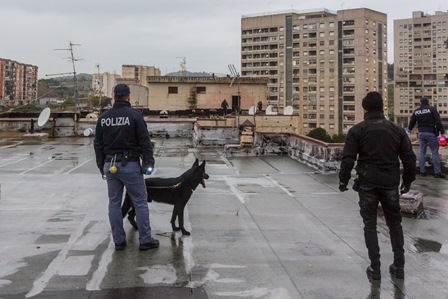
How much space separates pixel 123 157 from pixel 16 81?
173m

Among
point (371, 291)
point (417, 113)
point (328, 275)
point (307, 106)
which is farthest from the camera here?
point (307, 106)

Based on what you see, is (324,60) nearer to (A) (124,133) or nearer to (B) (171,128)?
(B) (171,128)

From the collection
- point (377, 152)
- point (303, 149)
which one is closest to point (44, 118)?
point (303, 149)

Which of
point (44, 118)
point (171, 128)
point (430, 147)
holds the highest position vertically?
point (44, 118)

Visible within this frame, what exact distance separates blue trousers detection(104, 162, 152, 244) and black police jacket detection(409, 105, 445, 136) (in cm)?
688

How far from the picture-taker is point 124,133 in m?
5.02

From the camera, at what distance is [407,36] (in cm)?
16525

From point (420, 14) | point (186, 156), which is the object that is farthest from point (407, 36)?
point (186, 156)

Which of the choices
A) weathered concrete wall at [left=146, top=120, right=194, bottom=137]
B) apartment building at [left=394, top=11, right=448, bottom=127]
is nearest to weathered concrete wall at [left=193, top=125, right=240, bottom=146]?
weathered concrete wall at [left=146, top=120, right=194, bottom=137]

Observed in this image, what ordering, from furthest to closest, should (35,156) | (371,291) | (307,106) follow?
(307,106) → (35,156) → (371,291)

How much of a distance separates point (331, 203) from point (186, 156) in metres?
9.03

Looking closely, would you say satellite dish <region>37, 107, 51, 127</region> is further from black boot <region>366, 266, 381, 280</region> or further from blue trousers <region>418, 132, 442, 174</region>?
black boot <region>366, 266, 381, 280</region>

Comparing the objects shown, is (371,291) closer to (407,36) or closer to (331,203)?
(331,203)

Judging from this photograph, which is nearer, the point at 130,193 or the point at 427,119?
the point at 130,193
